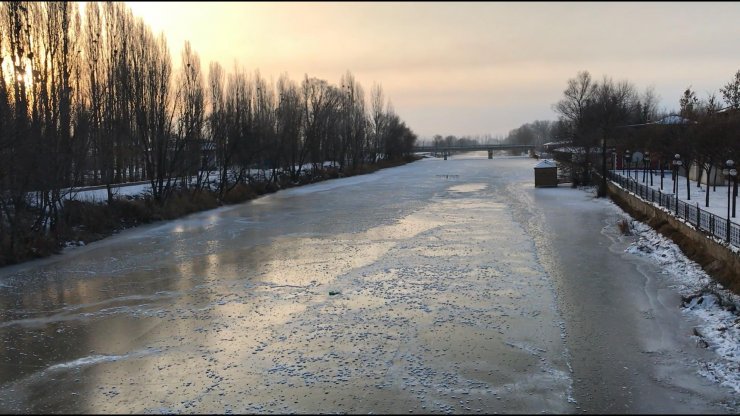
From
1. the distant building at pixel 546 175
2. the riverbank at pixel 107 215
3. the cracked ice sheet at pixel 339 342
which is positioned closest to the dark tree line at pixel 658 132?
the distant building at pixel 546 175

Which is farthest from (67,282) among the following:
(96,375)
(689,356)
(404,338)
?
(689,356)

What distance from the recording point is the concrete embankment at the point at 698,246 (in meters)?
10.4

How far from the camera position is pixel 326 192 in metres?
37.2

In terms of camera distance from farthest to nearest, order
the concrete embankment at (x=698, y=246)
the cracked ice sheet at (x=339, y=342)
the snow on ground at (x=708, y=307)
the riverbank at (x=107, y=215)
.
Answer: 1. the riverbank at (x=107, y=215)
2. the concrete embankment at (x=698, y=246)
3. the snow on ground at (x=708, y=307)
4. the cracked ice sheet at (x=339, y=342)

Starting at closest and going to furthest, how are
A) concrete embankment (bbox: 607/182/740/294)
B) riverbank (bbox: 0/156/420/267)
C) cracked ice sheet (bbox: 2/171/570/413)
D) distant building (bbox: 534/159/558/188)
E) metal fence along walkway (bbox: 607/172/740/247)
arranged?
cracked ice sheet (bbox: 2/171/570/413) < concrete embankment (bbox: 607/182/740/294) < metal fence along walkway (bbox: 607/172/740/247) < riverbank (bbox: 0/156/420/267) < distant building (bbox: 534/159/558/188)

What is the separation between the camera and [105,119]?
25.2 metres

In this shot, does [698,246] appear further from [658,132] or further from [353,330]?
[658,132]

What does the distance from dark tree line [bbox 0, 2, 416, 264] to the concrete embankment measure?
1749cm

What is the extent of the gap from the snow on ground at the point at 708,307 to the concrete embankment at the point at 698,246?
169 millimetres

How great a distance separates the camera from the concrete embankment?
10.4 m

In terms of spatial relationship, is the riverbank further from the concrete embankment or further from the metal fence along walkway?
the metal fence along walkway

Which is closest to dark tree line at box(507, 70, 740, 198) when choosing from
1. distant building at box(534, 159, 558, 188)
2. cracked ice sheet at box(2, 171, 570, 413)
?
distant building at box(534, 159, 558, 188)

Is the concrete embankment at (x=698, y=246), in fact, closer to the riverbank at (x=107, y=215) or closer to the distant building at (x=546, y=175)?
the distant building at (x=546, y=175)

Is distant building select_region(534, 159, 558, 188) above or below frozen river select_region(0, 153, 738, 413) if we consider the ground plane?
above
